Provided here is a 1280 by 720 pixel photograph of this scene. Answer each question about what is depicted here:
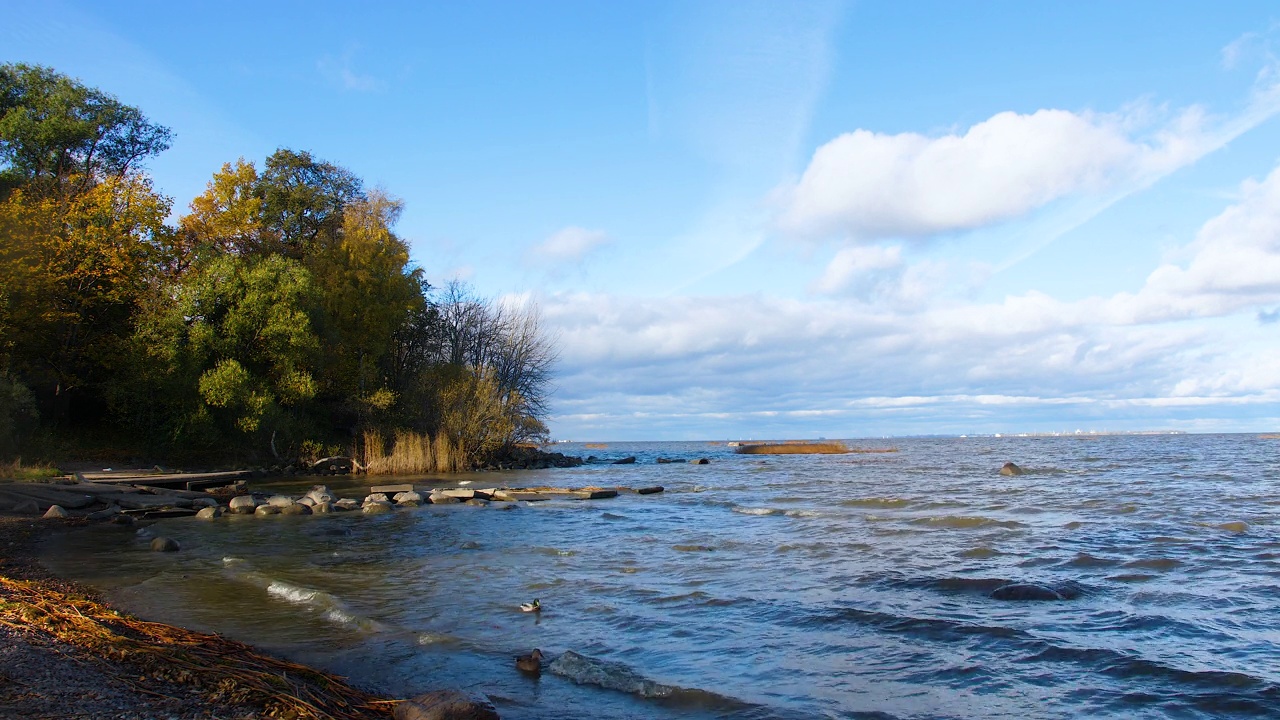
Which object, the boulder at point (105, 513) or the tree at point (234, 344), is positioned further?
the tree at point (234, 344)

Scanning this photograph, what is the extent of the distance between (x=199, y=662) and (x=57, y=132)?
4094 centimetres

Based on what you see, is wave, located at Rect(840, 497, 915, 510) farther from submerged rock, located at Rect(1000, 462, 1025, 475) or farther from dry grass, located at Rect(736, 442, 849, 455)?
dry grass, located at Rect(736, 442, 849, 455)

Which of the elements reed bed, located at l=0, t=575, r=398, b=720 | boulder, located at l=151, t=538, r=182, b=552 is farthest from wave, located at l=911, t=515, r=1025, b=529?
boulder, located at l=151, t=538, r=182, b=552

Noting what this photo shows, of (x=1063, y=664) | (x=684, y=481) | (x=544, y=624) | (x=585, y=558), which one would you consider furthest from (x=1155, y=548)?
(x=684, y=481)

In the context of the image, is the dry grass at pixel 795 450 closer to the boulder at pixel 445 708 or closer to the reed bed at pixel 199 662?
the reed bed at pixel 199 662

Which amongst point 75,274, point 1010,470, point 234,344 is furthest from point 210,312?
point 1010,470

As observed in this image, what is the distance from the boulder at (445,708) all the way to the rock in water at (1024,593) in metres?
7.15

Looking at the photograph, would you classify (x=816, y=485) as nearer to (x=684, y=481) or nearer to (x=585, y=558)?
(x=684, y=481)

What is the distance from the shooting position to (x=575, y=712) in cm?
602

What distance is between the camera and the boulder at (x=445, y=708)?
520cm

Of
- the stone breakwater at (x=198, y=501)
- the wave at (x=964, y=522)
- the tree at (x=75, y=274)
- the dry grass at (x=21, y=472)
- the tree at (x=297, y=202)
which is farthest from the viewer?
the tree at (x=297, y=202)

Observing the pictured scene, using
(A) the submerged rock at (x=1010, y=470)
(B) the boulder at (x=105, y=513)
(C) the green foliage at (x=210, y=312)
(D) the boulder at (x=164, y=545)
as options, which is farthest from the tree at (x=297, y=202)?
(A) the submerged rock at (x=1010, y=470)

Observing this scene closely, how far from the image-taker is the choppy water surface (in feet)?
21.4

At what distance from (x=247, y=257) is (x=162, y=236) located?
12.6 feet
